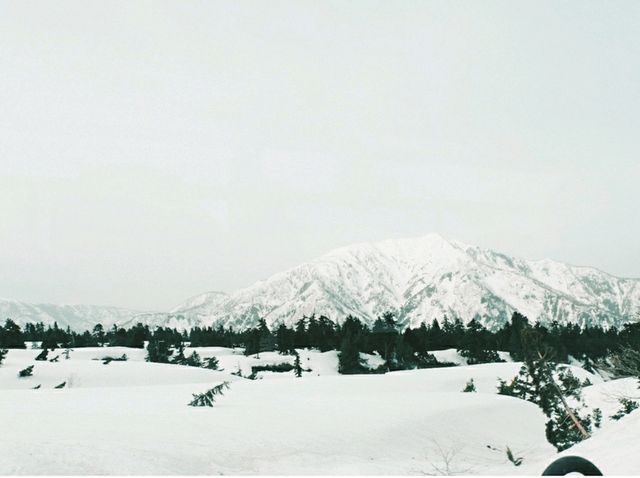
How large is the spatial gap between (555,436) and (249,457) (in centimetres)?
2153

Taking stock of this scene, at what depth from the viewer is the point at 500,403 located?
1419 inches

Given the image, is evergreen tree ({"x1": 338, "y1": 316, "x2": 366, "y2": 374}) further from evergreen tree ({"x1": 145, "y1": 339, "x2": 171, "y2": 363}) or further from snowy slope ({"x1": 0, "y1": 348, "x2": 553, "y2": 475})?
snowy slope ({"x1": 0, "y1": 348, "x2": 553, "y2": 475})

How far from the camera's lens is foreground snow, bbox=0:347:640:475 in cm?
1562

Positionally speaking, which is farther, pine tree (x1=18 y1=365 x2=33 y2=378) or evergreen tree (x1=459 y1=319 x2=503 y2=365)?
evergreen tree (x1=459 y1=319 x2=503 y2=365)

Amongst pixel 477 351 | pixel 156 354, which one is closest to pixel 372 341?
pixel 477 351

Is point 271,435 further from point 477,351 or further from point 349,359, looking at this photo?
point 477,351

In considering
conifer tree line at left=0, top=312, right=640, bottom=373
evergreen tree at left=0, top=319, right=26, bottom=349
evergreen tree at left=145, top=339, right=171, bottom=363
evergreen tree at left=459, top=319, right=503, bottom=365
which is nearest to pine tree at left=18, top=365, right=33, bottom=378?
evergreen tree at left=0, top=319, right=26, bottom=349

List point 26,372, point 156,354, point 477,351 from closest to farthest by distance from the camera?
point 26,372
point 156,354
point 477,351

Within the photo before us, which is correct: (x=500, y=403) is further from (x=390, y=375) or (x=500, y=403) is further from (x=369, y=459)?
(x=390, y=375)

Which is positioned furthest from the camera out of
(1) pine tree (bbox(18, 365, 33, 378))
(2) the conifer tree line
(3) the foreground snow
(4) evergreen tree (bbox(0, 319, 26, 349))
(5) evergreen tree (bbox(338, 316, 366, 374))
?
(2) the conifer tree line

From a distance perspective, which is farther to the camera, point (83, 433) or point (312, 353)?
point (312, 353)

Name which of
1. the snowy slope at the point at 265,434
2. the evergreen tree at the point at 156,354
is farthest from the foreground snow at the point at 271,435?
the evergreen tree at the point at 156,354

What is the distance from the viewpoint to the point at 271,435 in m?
20.5

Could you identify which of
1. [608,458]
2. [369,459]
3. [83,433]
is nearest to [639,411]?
[608,458]
